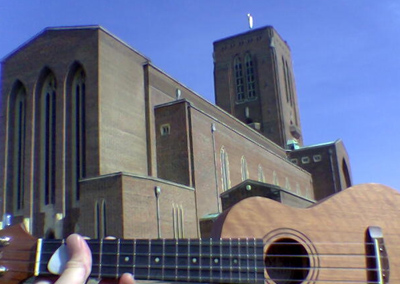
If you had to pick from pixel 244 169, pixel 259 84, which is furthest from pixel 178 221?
pixel 259 84

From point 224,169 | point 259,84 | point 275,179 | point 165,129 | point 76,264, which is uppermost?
point 259,84

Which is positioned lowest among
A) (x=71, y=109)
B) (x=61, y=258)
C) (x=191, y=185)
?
(x=61, y=258)

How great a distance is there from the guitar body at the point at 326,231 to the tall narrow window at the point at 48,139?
20.1 meters

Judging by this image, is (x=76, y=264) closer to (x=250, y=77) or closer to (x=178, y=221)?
(x=178, y=221)

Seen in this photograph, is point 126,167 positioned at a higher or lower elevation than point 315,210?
higher

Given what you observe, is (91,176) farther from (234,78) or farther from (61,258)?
(234,78)

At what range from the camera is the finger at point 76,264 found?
2.46m

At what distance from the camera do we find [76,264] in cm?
254

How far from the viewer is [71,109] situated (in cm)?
2327

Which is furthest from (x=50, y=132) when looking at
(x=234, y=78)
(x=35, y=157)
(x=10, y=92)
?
(x=234, y=78)

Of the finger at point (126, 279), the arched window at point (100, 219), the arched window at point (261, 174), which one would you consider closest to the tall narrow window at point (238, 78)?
the arched window at point (261, 174)

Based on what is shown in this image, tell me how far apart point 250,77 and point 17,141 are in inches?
1040

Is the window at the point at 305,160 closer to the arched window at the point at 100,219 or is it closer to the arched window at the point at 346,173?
the arched window at the point at 346,173

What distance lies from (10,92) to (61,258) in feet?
81.2
